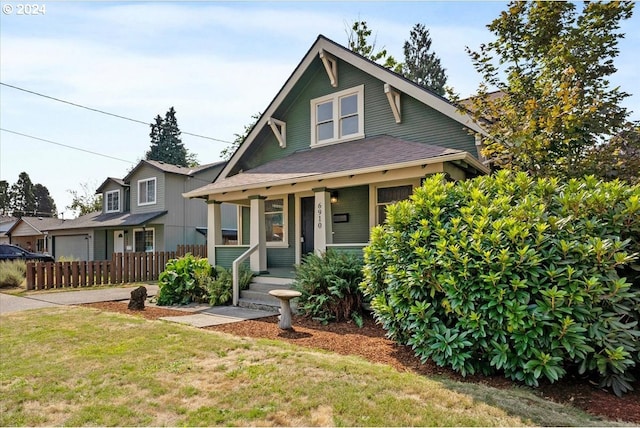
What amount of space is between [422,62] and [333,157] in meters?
29.3

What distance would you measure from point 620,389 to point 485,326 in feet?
4.34

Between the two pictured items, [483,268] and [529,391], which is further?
[483,268]

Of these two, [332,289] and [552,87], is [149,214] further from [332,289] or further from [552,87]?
[552,87]

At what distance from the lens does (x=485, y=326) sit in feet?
13.2

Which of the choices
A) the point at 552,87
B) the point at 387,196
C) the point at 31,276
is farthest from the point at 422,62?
the point at 31,276

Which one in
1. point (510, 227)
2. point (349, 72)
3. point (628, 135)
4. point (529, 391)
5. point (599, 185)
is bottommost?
point (529, 391)

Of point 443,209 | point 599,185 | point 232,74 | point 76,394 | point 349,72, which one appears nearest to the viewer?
point 76,394

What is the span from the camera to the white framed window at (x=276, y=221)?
37.9ft

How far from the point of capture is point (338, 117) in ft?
35.8

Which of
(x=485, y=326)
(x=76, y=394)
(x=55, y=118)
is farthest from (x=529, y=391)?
(x=55, y=118)

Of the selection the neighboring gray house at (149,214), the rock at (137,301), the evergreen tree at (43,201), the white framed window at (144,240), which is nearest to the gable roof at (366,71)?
the rock at (137,301)

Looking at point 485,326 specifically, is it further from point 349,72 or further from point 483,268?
point 349,72

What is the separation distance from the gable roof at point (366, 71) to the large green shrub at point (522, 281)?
13.8ft

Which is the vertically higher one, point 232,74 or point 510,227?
point 232,74
